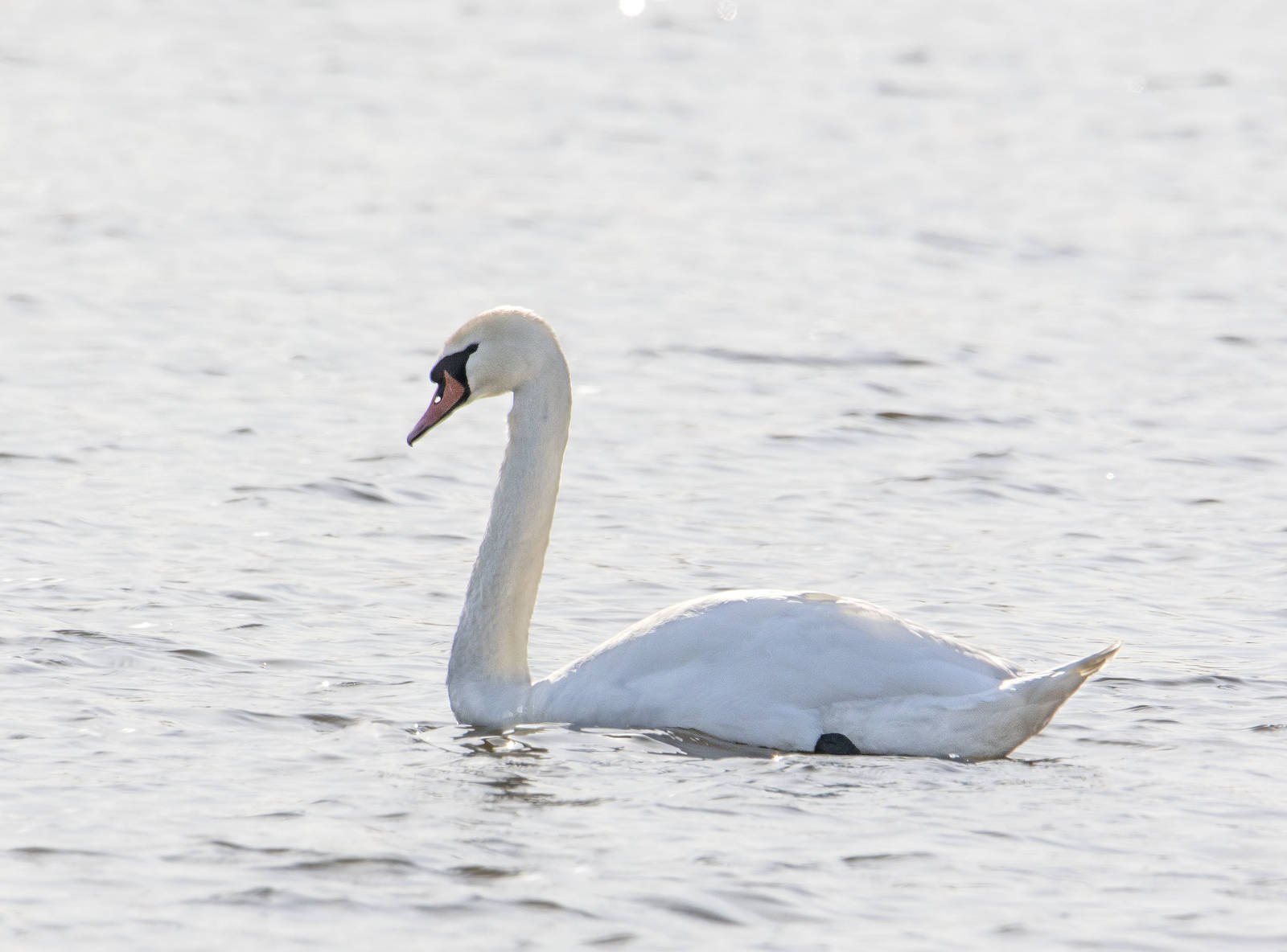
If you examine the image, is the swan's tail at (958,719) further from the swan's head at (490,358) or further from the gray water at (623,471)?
the swan's head at (490,358)

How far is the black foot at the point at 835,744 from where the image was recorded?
7.88m

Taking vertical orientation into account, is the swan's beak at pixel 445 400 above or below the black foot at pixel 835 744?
above

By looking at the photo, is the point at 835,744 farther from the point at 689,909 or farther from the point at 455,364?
the point at 455,364

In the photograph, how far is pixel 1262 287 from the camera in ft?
57.7

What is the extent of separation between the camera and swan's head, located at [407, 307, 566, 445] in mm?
8688

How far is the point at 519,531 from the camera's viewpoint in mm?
8844

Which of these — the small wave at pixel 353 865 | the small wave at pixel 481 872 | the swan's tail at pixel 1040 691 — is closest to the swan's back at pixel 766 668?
the swan's tail at pixel 1040 691

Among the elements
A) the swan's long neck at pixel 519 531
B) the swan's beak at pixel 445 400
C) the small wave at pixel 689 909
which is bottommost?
the small wave at pixel 689 909

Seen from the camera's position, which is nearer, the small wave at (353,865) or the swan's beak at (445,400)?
the small wave at (353,865)

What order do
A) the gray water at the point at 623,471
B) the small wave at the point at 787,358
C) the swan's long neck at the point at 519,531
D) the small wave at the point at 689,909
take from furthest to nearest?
the small wave at the point at 787,358 → the swan's long neck at the point at 519,531 → the gray water at the point at 623,471 → the small wave at the point at 689,909

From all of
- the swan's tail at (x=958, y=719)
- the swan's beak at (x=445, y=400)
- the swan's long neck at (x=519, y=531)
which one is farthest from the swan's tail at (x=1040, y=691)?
the swan's beak at (x=445, y=400)

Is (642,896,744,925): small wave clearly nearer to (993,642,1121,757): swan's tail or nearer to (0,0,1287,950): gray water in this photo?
(0,0,1287,950): gray water

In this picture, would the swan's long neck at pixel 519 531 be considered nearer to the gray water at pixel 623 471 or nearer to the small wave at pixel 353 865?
the gray water at pixel 623 471

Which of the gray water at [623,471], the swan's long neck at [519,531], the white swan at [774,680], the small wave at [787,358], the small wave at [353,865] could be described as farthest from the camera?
the small wave at [787,358]
